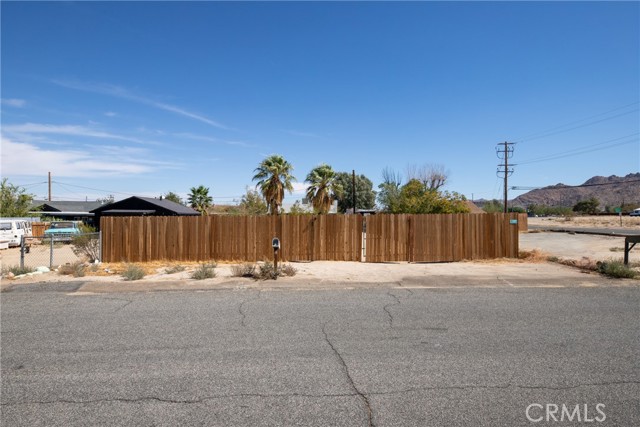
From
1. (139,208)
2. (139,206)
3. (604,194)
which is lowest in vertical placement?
(139,208)

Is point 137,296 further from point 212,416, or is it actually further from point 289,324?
point 212,416

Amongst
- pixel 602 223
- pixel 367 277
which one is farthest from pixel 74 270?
pixel 602 223

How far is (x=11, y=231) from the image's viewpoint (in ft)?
85.1

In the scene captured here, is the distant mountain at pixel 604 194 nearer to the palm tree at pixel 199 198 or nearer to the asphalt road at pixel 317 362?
the palm tree at pixel 199 198

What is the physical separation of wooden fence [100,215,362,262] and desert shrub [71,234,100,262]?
24.4 inches

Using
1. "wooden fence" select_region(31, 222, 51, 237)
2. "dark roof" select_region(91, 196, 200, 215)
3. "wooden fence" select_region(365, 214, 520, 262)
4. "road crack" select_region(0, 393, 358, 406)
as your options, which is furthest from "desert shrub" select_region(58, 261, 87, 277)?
"wooden fence" select_region(31, 222, 51, 237)

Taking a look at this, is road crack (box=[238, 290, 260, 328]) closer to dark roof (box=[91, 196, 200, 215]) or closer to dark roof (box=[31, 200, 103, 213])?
dark roof (box=[91, 196, 200, 215])

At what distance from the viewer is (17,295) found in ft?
29.9

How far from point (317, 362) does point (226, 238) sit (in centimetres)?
1083

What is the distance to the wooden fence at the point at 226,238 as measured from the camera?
1505 cm

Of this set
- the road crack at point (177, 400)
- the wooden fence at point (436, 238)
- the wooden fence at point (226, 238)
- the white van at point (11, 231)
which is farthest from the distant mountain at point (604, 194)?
the road crack at point (177, 400)

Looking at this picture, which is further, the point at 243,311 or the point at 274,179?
the point at 274,179

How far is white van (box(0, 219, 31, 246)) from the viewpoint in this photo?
25163 millimetres

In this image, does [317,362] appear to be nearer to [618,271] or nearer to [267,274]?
[267,274]
